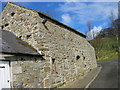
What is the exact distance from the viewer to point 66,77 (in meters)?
9.89

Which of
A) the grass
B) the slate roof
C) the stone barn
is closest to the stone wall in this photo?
the stone barn

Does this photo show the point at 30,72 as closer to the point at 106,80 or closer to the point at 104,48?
the point at 106,80

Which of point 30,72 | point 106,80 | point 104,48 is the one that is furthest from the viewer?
point 104,48

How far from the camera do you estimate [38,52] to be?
8.20 metres

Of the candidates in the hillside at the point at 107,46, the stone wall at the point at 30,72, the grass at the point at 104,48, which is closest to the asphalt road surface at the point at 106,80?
the stone wall at the point at 30,72

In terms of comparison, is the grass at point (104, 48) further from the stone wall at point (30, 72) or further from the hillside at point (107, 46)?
the stone wall at point (30, 72)

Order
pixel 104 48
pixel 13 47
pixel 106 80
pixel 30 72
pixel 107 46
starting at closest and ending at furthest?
1. pixel 13 47
2. pixel 30 72
3. pixel 106 80
4. pixel 104 48
5. pixel 107 46

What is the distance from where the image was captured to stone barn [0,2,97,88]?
21.7 ft

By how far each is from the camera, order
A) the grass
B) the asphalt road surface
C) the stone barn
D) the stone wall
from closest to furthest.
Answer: the stone wall < the stone barn < the asphalt road surface < the grass

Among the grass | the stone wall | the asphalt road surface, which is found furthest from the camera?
the grass

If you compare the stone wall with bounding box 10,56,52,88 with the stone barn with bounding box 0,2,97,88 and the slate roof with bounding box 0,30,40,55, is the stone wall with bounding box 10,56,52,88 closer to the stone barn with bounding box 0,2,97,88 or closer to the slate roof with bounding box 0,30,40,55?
the stone barn with bounding box 0,2,97,88

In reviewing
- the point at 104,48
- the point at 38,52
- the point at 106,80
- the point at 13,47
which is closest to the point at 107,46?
the point at 104,48

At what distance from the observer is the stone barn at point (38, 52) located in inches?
260

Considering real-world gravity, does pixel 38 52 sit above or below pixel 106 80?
above
